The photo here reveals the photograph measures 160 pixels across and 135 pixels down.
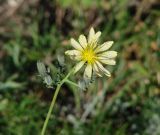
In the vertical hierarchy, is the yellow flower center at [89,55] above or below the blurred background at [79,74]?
below

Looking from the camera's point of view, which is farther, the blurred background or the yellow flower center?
the blurred background

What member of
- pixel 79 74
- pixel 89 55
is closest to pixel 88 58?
pixel 89 55

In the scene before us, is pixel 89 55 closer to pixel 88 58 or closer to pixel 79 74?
pixel 88 58

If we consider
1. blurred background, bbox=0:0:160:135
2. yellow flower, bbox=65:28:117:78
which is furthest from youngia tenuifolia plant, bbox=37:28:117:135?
blurred background, bbox=0:0:160:135

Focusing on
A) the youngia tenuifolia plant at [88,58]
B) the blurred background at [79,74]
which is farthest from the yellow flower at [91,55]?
the blurred background at [79,74]

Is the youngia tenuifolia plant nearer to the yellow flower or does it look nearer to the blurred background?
the yellow flower

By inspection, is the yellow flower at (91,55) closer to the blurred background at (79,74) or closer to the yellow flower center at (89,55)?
the yellow flower center at (89,55)

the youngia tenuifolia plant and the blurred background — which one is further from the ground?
the blurred background

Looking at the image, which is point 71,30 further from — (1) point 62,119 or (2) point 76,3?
(1) point 62,119
